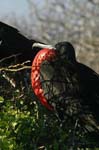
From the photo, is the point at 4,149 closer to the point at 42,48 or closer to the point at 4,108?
the point at 4,108

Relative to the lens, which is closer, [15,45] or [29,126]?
[29,126]

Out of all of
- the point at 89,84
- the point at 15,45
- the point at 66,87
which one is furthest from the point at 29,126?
the point at 15,45

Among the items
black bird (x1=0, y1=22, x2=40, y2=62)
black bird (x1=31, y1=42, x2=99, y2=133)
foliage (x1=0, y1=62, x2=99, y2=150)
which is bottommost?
foliage (x1=0, y1=62, x2=99, y2=150)

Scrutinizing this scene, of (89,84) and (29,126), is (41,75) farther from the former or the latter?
(29,126)

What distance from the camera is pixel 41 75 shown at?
396cm

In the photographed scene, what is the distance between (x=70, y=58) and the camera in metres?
4.13

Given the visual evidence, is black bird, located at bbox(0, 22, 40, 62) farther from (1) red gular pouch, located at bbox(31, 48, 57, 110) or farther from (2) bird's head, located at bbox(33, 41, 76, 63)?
(1) red gular pouch, located at bbox(31, 48, 57, 110)

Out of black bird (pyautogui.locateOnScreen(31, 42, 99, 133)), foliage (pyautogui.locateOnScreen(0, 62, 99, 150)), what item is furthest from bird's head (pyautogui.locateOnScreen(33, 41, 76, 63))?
foliage (pyautogui.locateOnScreen(0, 62, 99, 150))

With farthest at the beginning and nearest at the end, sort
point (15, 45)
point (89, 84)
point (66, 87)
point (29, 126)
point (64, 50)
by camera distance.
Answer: point (15, 45) < point (64, 50) < point (89, 84) < point (66, 87) < point (29, 126)

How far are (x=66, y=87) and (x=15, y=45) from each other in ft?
3.95

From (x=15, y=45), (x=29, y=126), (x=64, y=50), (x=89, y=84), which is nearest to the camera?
(x=29, y=126)

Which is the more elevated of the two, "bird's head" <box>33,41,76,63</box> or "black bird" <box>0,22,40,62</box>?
"black bird" <box>0,22,40,62</box>

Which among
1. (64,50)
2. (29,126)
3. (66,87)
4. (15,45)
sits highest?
(15,45)

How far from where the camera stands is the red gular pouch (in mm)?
3839
